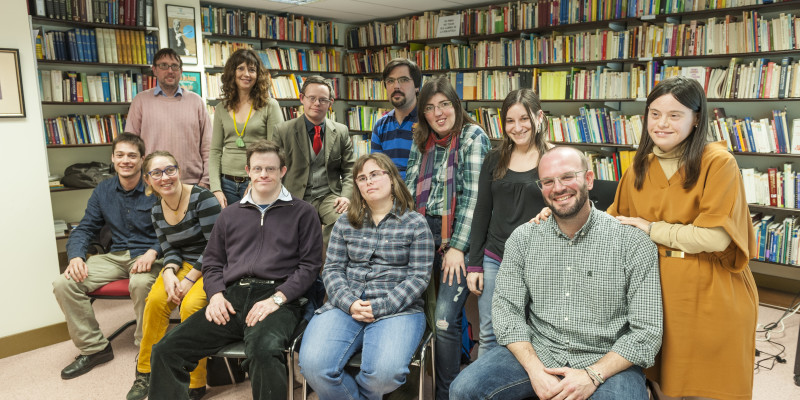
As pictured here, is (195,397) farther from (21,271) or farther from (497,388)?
(497,388)

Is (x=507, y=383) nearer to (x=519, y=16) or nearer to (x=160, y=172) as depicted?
(x=160, y=172)

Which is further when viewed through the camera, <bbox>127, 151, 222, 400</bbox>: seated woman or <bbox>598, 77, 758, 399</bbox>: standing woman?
<bbox>127, 151, 222, 400</bbox>: seated woman

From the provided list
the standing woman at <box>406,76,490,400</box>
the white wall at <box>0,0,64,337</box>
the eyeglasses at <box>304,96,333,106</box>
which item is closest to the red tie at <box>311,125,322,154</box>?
the eyeglasses at <box>304,96,333,106</box>

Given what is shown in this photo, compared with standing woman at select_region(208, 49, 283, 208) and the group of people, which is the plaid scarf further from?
standing woman at select_region(208, 49, 283, 208)

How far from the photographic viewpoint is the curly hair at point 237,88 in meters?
3.12

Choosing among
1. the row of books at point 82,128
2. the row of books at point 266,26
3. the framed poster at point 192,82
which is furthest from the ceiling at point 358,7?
the row of books at point 82,128

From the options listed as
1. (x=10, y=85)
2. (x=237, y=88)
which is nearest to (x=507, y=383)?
(x=237, y=88)

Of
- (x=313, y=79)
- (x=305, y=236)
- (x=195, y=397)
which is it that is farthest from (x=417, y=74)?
(x=195, y=397)

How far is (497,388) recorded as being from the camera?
5.58 ft

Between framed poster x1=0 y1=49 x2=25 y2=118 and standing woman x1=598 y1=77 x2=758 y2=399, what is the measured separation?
319cm

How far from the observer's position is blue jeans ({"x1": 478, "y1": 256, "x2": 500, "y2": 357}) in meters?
2.17

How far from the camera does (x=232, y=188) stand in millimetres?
3211

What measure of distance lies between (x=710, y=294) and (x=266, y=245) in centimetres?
176

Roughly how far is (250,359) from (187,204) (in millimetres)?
1022
